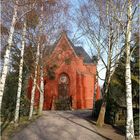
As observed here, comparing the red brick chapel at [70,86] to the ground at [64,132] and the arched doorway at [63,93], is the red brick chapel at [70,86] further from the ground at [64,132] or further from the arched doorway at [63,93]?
the ground at [64,132]

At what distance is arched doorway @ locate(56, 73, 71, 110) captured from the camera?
1678 inches

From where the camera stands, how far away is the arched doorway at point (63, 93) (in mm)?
42625

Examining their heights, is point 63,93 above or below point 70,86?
below

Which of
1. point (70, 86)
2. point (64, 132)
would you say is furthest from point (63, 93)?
point (64, 132)

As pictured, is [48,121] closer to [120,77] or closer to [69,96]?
[120,77]

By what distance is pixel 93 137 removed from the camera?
17.3m

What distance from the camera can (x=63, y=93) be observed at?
44156 millimetres

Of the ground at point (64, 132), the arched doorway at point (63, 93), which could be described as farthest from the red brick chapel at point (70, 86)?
the ground at point (64, 132)

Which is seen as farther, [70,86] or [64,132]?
[70,86]

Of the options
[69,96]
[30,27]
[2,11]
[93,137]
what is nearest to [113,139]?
[93,137]

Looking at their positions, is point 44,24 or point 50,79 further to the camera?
point 50,79

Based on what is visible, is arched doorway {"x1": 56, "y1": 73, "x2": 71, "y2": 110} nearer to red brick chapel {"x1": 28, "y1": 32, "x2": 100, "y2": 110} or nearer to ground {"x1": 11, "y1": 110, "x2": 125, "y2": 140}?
red brick chapel {"x1": 28, "y1": 32, "x2": 100, "y2": 110}

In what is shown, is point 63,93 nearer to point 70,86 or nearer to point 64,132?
point 70,86

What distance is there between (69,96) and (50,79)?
130 inches
